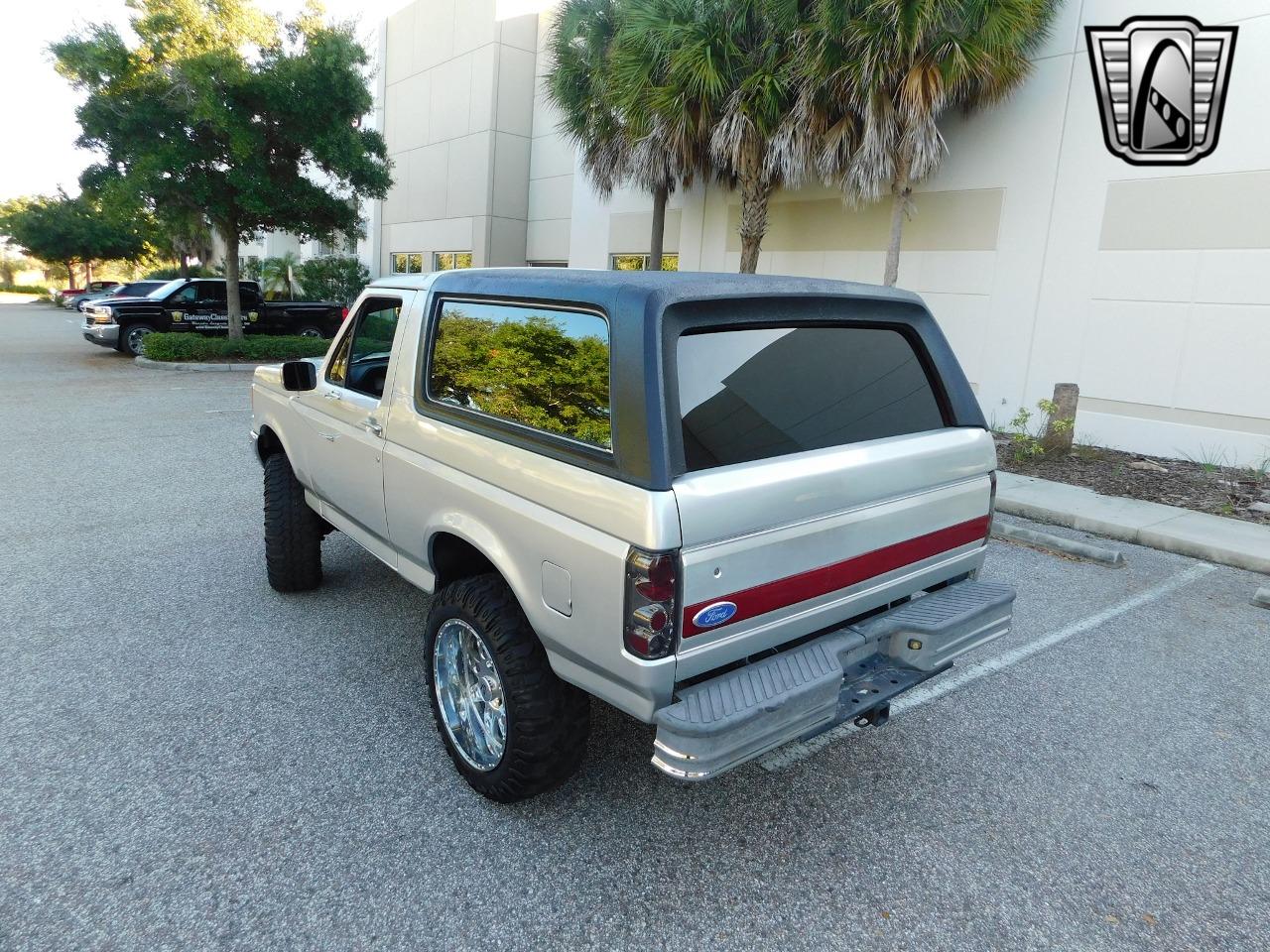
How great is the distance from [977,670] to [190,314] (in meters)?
19.5

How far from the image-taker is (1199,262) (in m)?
9.78

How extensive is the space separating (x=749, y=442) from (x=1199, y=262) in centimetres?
998

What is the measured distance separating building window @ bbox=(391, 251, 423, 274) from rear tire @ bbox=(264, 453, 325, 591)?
78.5 ft

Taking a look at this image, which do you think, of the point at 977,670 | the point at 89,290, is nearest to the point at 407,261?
the point at 89,290

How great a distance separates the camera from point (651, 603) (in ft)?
7.48

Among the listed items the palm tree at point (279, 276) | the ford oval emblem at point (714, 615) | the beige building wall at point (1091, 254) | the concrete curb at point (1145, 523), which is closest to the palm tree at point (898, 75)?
the beige building wall at point (1091, 254)

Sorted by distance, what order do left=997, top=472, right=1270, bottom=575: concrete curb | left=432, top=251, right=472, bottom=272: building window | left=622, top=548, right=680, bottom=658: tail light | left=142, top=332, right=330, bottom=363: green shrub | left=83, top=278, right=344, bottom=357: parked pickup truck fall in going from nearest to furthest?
1. left=622, top=548, right=680, bottom=658: tail light
2. left=997, top=472, right=1270, bottom=575: concrete curb
3. left=142, top=332, right=330, bottom=363: green shrub
4. left=83, top=278, right=344, bottom=357: parked pickup truck
5. left=432, top=251, right=472, bottom=272: building window

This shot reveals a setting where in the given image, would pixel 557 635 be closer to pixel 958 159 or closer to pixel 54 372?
pixel 958 159

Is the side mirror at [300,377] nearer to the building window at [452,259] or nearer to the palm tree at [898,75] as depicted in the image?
the palm tree at [898,75]

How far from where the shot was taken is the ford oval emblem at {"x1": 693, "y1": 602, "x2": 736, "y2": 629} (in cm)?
237

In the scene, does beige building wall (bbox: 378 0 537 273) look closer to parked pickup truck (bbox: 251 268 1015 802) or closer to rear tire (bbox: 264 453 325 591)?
rear tire (bbox: 264 453 325 591)

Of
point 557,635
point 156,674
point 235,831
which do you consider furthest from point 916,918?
point 156,674

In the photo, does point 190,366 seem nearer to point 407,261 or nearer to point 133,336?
point 133,336

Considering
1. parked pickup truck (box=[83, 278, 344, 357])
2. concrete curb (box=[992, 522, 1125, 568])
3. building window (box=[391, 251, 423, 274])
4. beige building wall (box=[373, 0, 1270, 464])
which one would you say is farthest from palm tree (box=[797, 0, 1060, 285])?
building window (box=[391, 251, 423, 274])
